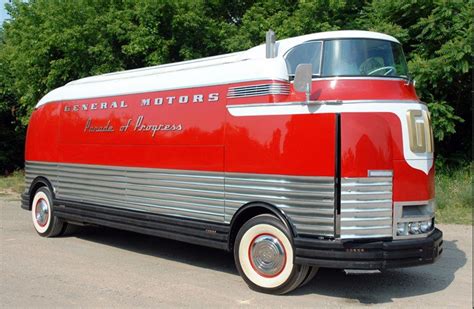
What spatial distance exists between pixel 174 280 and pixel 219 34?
9.70 metres

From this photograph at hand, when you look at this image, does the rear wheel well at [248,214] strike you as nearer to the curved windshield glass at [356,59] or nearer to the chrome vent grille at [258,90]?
the chrome vent grille at [258,90]

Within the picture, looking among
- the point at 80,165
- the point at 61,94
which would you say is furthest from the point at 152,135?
the point at 61,94

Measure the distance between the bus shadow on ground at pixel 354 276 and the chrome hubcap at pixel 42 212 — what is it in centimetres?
108

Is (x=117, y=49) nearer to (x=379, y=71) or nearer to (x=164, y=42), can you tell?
(x=164, y=42)

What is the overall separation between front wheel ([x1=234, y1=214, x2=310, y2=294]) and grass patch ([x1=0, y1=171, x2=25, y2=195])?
45.1 ft

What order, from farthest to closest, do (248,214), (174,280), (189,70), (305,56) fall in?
(189,70) → (174,280) → (248,214) → (305,56)

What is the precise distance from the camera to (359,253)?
5.78 m

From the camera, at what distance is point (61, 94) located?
1011 cm

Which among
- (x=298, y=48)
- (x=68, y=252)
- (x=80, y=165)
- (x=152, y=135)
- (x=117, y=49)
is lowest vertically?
(x=68, y=252)

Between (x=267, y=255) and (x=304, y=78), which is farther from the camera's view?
(x=267, y=255)

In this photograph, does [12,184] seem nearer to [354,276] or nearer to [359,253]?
[354,276]

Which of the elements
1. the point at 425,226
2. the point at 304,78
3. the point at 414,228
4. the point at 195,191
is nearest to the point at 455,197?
the point at 425,226

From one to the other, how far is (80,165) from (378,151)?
5.47m

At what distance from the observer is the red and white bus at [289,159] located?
5863 mm
